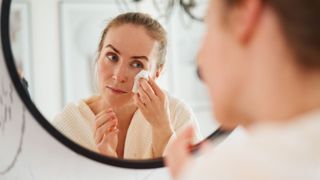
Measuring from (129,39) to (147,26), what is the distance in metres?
0.04

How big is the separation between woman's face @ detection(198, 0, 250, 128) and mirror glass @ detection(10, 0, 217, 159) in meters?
0.23

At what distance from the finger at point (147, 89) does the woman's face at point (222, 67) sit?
222 millimetres

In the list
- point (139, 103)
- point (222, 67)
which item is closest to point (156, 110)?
point (139, 103)

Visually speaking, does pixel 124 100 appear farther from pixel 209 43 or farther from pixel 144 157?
pixel 209 43

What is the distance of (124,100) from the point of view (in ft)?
2.25

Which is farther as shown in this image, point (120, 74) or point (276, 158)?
point (120, 74)

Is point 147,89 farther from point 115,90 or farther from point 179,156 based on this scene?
point 179,156

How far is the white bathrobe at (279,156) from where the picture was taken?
1.22 feet

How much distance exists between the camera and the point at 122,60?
67cm

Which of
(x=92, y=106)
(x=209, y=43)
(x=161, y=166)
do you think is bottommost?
(x=161, y=166)

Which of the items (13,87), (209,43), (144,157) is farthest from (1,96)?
(209,43)

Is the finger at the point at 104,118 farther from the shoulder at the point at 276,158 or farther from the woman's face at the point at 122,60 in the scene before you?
the shoulder at the point at 276,158

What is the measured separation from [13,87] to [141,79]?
20 cm

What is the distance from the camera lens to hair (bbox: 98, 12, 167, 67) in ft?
2.21
